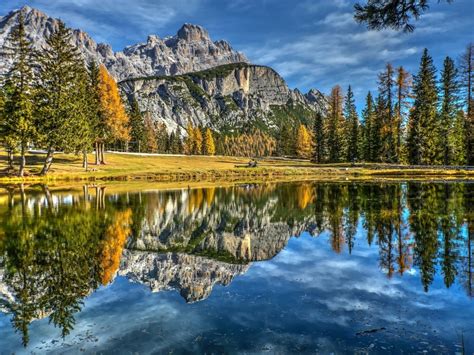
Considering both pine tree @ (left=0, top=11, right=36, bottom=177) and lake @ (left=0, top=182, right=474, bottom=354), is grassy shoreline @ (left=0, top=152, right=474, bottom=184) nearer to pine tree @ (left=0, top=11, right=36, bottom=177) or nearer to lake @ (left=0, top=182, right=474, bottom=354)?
pine tree @ (left=0, top=11, right=36, bottom=177)

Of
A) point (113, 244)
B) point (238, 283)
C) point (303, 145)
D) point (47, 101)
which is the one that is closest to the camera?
point (238, 283)

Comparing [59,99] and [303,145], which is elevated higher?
[59,99]

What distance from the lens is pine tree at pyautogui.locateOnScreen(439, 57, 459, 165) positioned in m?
64.2

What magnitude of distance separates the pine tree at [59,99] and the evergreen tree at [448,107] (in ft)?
193

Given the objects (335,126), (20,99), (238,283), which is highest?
(335,126)

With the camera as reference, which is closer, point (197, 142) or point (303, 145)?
point (303, 145)

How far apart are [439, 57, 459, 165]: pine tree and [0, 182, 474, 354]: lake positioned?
4925cm

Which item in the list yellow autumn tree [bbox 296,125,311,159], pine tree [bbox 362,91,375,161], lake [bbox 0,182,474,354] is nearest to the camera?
lake [bbox 0,182,474,354]

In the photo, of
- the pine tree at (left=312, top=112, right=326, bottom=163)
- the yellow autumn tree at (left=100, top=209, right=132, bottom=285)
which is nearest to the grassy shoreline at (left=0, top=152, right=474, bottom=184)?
the pine tree at (left=312, top=112, right=326, bottom=163)

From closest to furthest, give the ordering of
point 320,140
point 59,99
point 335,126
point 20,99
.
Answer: point 20,99
point 59,99
point 335,126
point 320,140

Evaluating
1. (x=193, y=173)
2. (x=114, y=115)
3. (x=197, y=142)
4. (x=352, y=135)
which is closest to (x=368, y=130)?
(x=352, y=135)

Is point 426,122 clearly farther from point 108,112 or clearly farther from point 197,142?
point 197,142

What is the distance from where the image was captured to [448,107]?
2638 inches

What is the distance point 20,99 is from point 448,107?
6842 centimetres
